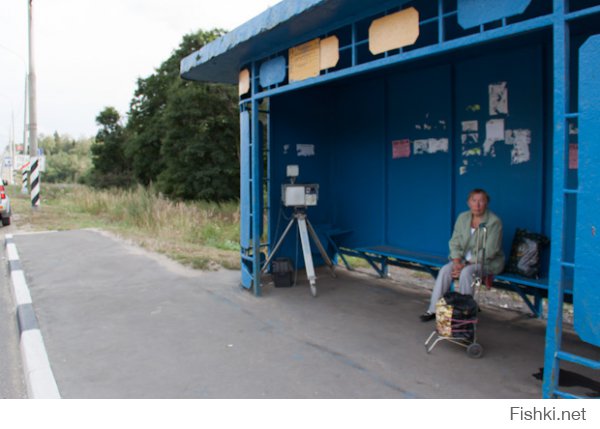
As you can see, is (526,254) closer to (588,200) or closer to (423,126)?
(588,200)

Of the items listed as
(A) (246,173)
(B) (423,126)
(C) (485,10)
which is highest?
(C) (485,10)

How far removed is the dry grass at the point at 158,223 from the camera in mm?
9195

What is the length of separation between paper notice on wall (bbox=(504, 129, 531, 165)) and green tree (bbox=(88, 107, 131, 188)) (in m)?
27.0

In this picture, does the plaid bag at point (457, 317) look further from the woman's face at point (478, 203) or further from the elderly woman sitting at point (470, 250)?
the woman's face at point (478, 203)

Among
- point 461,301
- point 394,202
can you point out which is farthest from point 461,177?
point 461,301

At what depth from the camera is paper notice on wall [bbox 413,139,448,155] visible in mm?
6047

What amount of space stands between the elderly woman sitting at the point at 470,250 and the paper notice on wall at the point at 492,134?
912 millimetres

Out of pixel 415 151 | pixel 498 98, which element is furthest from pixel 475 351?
pixel 415 151

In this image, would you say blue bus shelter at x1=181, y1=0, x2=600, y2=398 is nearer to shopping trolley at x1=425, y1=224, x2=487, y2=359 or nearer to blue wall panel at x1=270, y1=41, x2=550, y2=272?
blue wall panel at x1=270, y1=41, x2=550, y2=272

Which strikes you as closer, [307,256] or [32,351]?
[32,351]

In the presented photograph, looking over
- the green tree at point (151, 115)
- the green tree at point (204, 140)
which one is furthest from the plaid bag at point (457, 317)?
the green tree at point (151, 115)

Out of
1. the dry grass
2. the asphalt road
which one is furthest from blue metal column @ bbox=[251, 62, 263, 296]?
the asphalt road

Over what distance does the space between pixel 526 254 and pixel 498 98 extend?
6.07 ft

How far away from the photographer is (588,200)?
2.87 m
